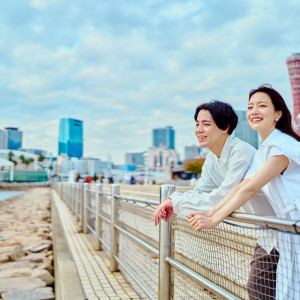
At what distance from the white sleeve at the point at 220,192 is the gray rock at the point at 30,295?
9.01 feet

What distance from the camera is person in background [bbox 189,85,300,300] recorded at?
1505 mm

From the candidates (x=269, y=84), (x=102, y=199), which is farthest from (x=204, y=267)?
(x=102, y=199)

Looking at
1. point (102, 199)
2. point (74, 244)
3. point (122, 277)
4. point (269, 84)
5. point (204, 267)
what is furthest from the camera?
point (74, 244)

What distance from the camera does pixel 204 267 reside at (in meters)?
2.11

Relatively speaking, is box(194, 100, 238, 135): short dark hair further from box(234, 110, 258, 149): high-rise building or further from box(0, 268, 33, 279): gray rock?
box(0, 268, 33, 279): gray rock

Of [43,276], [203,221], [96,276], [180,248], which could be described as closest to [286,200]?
[203,221]

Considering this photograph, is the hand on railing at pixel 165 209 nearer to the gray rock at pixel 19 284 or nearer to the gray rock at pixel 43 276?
the gray rock at pixel 19 284

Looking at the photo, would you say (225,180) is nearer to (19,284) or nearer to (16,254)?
(19,284)

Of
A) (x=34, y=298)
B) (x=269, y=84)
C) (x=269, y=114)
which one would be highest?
(x=269, y=84)

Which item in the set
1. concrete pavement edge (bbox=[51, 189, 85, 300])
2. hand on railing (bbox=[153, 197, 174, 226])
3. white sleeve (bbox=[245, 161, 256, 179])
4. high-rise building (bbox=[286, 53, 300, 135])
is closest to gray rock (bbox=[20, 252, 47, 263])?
concrete pavement edge (bbox=[51, 189, 85, 300])

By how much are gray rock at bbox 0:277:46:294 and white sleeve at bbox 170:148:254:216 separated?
3.12m

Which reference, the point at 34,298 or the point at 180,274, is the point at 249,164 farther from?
the point at 34,298

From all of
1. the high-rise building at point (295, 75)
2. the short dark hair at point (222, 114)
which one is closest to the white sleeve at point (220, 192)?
the short dark hair at point (222, 114)

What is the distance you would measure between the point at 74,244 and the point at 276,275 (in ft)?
18.7
